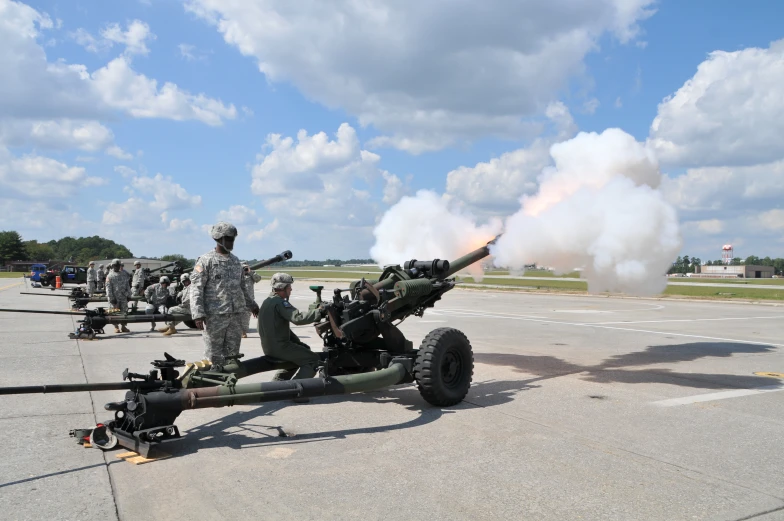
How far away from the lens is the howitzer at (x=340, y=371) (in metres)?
5.44

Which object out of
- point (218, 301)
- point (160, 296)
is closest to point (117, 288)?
point (160, 296)

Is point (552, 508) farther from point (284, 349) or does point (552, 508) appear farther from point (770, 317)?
point (770, 317)

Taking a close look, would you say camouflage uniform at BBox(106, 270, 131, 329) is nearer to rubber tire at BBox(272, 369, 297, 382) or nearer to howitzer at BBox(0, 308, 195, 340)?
howitzer at BBox(0, 308, 195, 340)

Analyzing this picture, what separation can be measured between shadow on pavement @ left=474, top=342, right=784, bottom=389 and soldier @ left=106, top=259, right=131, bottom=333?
10548mm

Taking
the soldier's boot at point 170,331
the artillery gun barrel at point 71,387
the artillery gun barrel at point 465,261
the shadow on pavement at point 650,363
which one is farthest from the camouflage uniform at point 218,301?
the soldier's boot at point 170,331

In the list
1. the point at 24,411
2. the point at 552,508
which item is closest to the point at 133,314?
the point at 24,411

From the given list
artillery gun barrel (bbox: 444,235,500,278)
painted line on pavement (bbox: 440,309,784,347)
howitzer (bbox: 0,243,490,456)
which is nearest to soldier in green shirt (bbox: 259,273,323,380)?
howitzer (bbox: 0,243,490,456)

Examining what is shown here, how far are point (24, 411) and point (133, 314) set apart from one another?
8849mm

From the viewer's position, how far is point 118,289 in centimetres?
1702

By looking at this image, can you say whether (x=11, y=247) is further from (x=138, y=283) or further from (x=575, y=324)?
(x=575, y=324)

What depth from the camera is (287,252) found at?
1237 centimetres

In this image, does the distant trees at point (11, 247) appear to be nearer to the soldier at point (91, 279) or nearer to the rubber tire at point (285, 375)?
the soldier at point (91, 279)

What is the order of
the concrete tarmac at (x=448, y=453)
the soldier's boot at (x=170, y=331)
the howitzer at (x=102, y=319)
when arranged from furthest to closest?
the soldier's boot at (x=170, y=331)
the howitzer at (x=102, y=319)
the concrete tarmac at (x=448, y=453)

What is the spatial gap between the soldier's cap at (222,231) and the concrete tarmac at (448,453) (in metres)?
2.09
